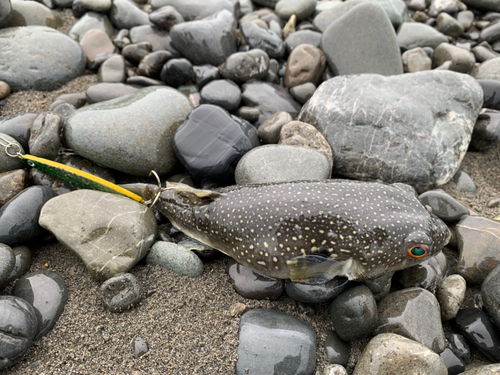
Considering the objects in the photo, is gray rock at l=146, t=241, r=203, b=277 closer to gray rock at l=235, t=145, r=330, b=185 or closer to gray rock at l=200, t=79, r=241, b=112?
gray rock at l=235, t=145, r=330, b=185

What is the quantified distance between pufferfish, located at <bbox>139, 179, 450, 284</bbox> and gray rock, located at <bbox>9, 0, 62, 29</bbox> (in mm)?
5345

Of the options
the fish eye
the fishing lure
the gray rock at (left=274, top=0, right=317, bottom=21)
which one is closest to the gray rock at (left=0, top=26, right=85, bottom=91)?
the fishing lure

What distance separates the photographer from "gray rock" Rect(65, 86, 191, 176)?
4281 millimetres

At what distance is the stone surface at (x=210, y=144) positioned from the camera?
14.2 feet

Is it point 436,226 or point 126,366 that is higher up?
point 436,226

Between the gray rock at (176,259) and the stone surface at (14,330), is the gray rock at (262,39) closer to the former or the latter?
the gray rock at (176,259)

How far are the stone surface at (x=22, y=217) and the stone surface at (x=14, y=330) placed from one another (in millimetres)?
793

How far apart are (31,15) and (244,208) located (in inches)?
227

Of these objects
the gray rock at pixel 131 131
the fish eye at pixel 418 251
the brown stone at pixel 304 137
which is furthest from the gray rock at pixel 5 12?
the fish eye at pixel 418 251

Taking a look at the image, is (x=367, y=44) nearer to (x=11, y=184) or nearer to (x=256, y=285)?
(x=256, y=285)

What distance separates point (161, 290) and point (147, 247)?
1.64 feet

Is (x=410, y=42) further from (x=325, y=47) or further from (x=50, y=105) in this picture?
(x=50, y=105)

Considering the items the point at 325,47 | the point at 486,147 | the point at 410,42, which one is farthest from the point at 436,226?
the point at 410,42

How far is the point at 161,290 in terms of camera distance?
358cm
